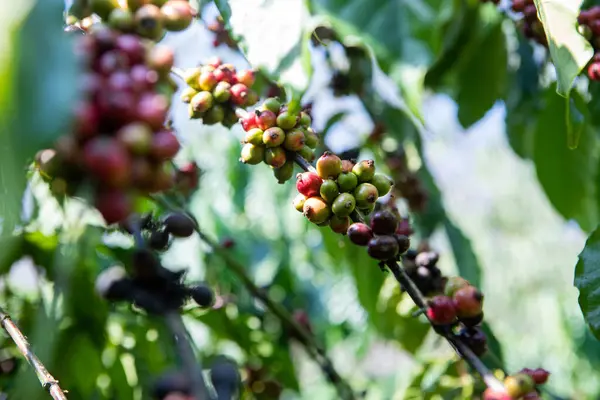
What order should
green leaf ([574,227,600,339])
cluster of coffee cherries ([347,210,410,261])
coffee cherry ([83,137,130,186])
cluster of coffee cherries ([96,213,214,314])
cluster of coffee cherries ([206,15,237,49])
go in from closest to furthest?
coffee cherry ([83,137,130,186])
cluster of coffee cherries ([96,213,214,314])
cluster of coffee cherries ([347,210,410,261])
green leaf ([574,227,600,339])
cluster of coffee cherries ([206,15,237,49])

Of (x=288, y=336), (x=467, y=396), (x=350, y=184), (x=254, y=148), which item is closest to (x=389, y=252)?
(x=350, y=184)

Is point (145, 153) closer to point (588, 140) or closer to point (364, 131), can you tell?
point (588, 140)

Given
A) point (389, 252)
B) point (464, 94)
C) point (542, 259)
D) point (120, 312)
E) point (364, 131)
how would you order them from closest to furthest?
point (389, 252) → point (120, 312) → point (464, 94) → point (364, 131) → point (542, 259)

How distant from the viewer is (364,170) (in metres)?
0.75

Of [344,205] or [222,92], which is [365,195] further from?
[222,92]

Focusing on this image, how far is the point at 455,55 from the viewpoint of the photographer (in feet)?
4.91

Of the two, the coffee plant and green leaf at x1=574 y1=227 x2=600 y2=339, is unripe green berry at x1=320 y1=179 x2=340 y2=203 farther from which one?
green leaf at x1=574 y1=227 x2=600 y2=339

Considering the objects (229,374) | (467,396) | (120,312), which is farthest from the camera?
(120,312)

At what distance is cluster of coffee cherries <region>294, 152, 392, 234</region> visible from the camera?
73 cm

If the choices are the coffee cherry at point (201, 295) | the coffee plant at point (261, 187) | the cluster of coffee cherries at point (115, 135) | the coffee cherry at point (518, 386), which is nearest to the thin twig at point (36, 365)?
the coffee plant at point (261, 187)

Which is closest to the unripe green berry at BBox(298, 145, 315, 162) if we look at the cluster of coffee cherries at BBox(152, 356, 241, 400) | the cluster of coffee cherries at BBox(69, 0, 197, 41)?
the cluster of coffee cherries at BBox(69, 0, 197, 41)

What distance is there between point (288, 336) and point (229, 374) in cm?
107

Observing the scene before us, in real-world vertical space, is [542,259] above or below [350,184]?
below

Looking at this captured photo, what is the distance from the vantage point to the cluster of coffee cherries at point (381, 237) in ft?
2.37
